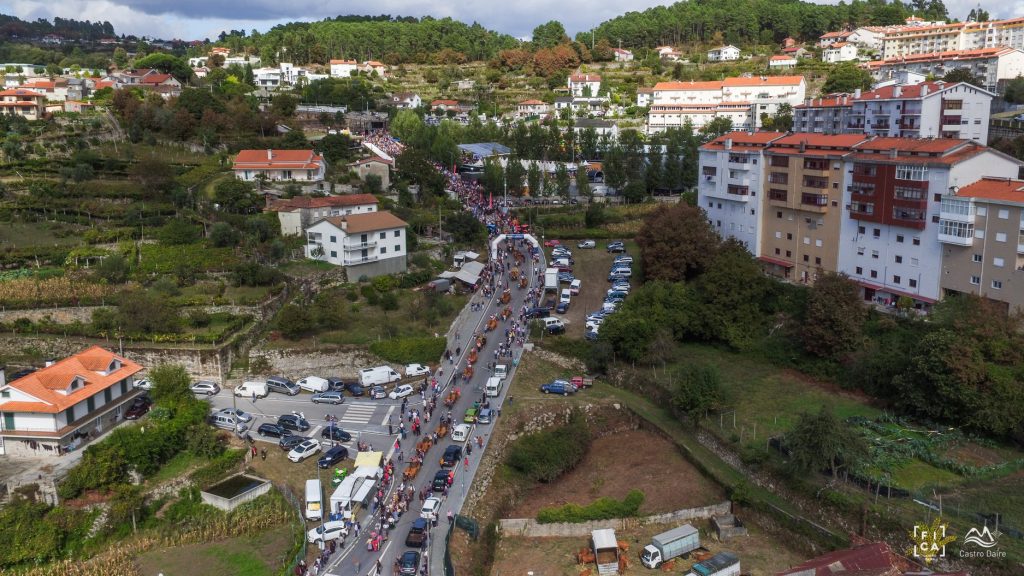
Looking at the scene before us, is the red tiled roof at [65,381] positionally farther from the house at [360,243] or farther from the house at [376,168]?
the house at [376,168]

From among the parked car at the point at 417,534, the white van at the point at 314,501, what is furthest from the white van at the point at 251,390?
the parked car at the point at 417,534

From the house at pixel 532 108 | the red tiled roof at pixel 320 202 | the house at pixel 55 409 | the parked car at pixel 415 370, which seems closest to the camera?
the house at pixel 55 409

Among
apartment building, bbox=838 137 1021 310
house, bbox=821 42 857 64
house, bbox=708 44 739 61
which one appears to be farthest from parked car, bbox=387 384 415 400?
house, bbox=708 44 739 61

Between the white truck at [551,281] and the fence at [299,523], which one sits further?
the white truck at [551,281]

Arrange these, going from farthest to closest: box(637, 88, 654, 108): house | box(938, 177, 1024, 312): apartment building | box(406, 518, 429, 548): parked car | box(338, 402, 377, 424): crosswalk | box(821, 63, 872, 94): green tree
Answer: box(637, 88, 654, 108): house → box(821, 63, 872, 94): green tree → box(938, 177, 1024, 312): apartment building → box(338, 402, 377, 424): crosswalk → box(406, 518, 429, 548): parked car

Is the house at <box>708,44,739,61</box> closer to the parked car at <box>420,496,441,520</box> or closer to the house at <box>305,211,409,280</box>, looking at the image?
the house at <box>305,211,409,280</box>

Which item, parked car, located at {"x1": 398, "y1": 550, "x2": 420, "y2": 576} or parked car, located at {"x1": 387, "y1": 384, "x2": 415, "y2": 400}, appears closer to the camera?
parked car, located at {"x1": 398, "y1": 550, "x2": 420, "y2": 576}

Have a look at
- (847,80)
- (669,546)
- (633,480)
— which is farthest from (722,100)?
(669,546)

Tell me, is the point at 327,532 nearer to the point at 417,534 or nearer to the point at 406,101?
the point at 417,534
